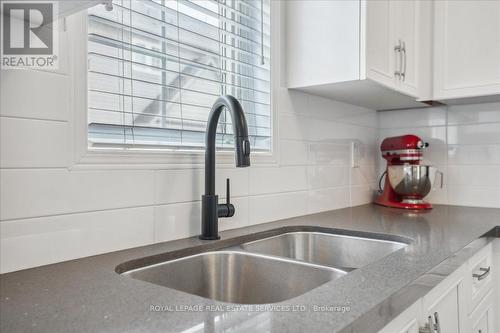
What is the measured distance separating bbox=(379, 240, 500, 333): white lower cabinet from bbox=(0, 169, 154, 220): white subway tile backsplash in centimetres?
67

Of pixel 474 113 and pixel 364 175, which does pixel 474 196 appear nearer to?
pixel 474 113

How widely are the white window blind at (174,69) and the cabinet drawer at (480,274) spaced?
80cm

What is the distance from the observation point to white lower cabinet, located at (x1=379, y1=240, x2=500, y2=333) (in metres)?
0.83

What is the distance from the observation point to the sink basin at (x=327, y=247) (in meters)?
1.23

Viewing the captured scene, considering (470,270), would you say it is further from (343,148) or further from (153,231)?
(153,231)

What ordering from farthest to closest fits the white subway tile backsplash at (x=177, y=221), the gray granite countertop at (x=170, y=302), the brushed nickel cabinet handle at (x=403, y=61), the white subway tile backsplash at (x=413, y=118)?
the white subway tile backsplash at (x=413, y=118) < the brushed nickel cabinet handle at (x=403, y=61) < the white subway tile backsplash at (x=177, y=221) < the gray granite countertop at (x=170, y=302)

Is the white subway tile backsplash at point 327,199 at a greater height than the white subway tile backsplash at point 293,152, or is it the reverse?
the white subway tile backsplash at point 293,152

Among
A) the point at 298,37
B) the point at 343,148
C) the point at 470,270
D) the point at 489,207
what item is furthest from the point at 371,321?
the point at 489,207

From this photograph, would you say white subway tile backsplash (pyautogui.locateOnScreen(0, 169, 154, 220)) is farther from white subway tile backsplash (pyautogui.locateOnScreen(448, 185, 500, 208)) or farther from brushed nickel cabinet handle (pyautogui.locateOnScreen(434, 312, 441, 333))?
white subway tile backsplash (pyautogui.locateOnScreen(448, 185, 500, 208))

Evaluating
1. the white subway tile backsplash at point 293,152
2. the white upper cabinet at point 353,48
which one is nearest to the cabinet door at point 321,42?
the white upper cabinet at point 353,48

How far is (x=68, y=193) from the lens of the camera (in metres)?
0.86

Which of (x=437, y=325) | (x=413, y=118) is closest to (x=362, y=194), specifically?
(x=413, y=118)

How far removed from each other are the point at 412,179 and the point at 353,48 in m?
0.78

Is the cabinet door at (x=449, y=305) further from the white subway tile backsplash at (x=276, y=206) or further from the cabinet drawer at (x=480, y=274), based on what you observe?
the white subway tile backsplash at (x=276, y=206)
